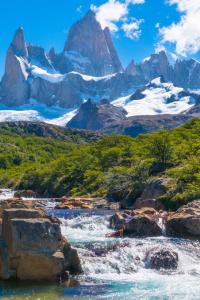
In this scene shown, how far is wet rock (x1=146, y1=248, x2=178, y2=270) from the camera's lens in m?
23.6

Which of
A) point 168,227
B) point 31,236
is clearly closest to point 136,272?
point 31,236

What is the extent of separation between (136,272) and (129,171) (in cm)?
4230

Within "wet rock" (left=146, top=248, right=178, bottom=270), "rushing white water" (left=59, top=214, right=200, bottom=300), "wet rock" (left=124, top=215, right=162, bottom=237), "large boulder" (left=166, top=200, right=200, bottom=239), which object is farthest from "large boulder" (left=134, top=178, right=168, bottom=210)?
"wet rock" (left=146, top=248, right=178, bottom=270)

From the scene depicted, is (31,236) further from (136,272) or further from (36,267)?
(136,272)

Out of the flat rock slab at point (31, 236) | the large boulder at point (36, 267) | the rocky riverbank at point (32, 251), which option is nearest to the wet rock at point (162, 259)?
the rocky riverbank at point (32, 251)

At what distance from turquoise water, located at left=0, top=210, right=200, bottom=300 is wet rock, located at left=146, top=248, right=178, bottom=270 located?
Result: 33 cm

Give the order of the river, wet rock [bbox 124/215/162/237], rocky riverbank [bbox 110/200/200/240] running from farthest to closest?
wet rock [bbox 124/215/162/237], rocky riverbank [bbox 110/200/200/240], the river

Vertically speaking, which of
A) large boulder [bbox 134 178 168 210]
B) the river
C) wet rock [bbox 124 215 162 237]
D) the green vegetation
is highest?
the green vegetation

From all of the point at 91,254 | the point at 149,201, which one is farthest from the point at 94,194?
the point at 91,254

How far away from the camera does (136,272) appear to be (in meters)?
23.2

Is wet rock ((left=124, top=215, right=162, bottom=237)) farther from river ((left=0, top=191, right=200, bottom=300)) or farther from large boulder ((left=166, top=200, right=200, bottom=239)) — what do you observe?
river ((left=0, top=191, right=200, bottom=300))

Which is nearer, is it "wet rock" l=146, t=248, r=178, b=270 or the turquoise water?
the turquoise water

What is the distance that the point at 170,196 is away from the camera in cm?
4603

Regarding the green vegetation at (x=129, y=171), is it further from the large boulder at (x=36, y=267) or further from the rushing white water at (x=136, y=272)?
the large boulder at (x=36, y=267)
